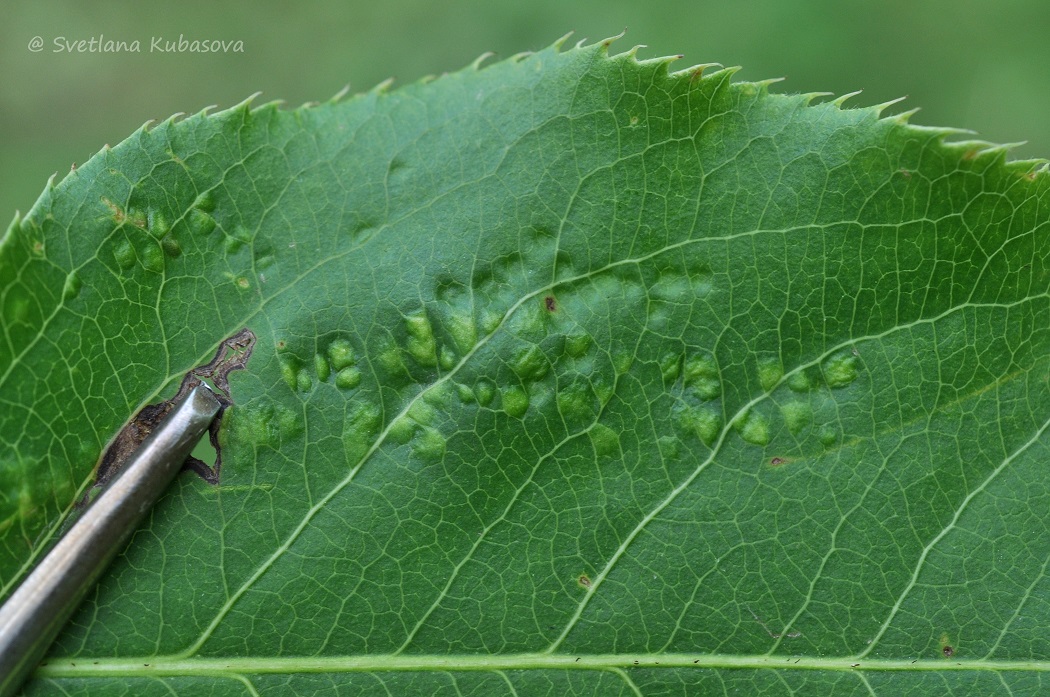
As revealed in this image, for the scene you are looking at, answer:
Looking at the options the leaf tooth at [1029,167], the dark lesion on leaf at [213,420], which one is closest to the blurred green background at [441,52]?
the leaf tooth at [1029,167]

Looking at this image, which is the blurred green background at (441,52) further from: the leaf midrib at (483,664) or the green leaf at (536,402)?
the leaf midrib at (483,664)

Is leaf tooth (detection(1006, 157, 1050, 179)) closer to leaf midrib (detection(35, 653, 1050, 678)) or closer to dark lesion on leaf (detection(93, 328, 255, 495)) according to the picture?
leaf midrib (detection(35, 653, 1050, 678))

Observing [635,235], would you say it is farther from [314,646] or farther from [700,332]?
[314,646]

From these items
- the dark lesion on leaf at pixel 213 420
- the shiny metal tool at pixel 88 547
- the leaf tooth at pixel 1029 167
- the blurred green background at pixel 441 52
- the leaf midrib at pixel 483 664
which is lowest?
the leaf midrib at pixel 483 664

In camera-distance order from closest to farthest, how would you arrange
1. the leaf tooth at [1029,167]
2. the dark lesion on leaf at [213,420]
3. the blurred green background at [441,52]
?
the leaf tooth at [1029,167], the dark lesion on leaf at [213,420], the blurred green background at [441,52]

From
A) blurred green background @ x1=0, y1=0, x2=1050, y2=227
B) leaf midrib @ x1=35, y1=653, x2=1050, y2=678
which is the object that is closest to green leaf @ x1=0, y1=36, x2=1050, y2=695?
leaf midrib @ x1=35, y1=653, x2=1050, y2=678
